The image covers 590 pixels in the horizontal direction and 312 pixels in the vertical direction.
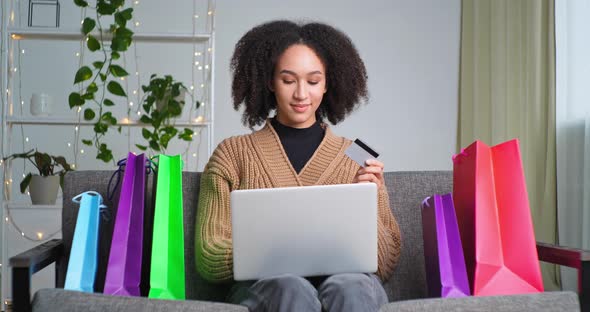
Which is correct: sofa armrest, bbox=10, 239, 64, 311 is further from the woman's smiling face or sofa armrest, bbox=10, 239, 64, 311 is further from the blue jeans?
the woman's smiling face

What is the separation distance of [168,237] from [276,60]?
1.94 feet

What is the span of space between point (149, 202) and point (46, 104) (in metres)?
1.80

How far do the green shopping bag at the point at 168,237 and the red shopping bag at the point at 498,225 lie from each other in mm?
688

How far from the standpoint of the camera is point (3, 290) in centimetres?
320

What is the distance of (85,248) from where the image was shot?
A: 1.72 m

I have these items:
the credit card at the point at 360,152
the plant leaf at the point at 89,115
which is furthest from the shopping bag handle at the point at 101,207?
the plant leaf at the point at 89,115

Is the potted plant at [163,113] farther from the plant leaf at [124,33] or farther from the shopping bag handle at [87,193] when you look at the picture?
the shopping bag handle at [87,193]

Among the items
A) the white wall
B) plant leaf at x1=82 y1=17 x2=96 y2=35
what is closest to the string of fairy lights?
plant leaf at x1=82 y1=17 x2=96 y2=35

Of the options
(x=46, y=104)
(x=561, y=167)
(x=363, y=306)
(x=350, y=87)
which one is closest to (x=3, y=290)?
(x=46, y=104)

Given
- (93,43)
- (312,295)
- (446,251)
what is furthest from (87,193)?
(93,43)

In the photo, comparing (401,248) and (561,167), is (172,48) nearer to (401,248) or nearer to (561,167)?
(561,167)

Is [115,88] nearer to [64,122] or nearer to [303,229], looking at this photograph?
[64,122]

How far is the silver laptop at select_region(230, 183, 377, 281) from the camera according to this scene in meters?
1.51

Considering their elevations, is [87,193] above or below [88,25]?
below
